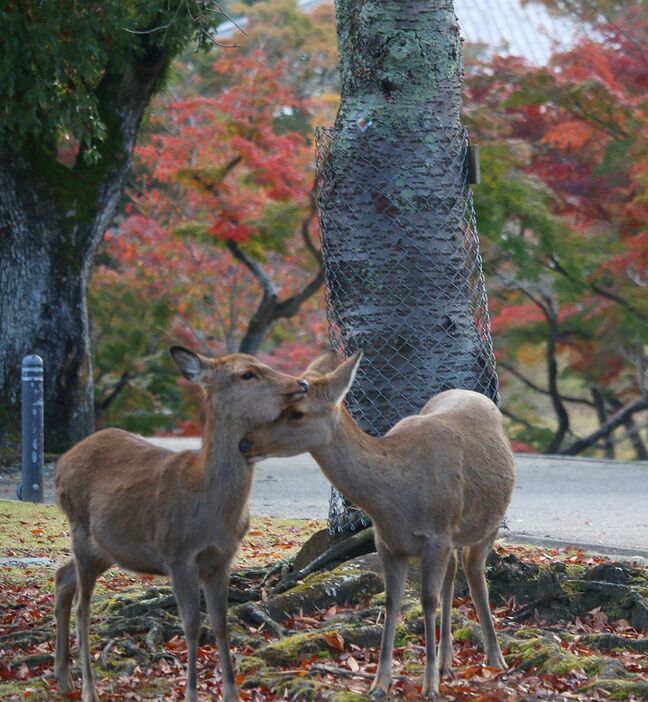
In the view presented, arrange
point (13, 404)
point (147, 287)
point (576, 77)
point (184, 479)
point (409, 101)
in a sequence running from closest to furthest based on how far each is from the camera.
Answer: point (184, 479)
point (409, 101)
point (13, 404)
point (576, 77)
point (147, 287)

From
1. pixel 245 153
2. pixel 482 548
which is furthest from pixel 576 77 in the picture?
pixel 482 548

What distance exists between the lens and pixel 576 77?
794 inches

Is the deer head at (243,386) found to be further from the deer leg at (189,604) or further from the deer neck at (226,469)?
the deer leg at (189,604)

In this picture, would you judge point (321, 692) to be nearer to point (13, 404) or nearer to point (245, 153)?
Result: point (13, 404)

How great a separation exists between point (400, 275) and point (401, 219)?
1.23 ft

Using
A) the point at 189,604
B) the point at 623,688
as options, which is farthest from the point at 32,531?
the point at 623,688

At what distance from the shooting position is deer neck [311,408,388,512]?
5.91 m

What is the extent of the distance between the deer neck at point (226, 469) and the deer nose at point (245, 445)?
0.01m

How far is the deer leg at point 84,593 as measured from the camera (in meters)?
6.05

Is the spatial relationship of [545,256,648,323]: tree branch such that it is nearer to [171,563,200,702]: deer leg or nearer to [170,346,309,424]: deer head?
[170,346,309,424]: deer head

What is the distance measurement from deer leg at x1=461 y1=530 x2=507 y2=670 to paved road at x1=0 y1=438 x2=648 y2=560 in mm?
3684

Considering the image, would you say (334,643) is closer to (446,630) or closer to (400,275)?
(446,630)

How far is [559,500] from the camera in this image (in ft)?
47.5

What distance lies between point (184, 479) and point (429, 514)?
3.77 ft
